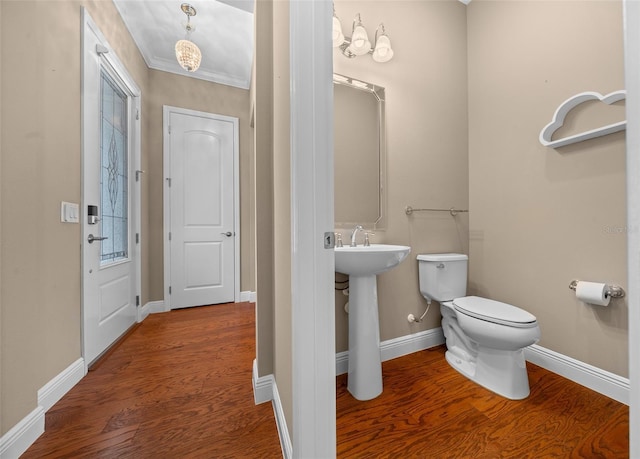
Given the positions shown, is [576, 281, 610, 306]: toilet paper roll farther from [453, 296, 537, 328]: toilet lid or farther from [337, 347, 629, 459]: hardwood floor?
[337, 347, 629, 459]: hardwood floor

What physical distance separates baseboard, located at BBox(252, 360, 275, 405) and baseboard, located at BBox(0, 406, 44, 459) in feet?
3.08

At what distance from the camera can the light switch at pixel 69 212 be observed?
1.44 meters

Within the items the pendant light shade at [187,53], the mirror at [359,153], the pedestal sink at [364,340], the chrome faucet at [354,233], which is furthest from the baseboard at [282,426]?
the pendant light shade at [187,53]

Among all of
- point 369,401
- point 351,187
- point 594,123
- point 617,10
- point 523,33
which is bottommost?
point 369,401

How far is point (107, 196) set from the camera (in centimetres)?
205

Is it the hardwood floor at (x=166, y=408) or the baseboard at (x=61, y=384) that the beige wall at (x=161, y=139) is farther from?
the baseboard at (x=61, y=384)

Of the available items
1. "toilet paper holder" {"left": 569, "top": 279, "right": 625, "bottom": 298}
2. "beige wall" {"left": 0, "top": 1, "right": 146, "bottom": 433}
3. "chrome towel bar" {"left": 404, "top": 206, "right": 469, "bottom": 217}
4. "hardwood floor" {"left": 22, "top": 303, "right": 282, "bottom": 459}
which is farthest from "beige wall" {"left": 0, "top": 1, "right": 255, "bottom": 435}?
"toilet paper holder" {"left": 569, "top": 279, "right": 625, "bottom": 298}

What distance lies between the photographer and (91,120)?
1.75 metres

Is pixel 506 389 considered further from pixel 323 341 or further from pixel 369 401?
pixel 323 341

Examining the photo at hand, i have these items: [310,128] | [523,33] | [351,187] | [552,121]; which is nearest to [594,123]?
[552,121]

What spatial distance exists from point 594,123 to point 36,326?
3.04m

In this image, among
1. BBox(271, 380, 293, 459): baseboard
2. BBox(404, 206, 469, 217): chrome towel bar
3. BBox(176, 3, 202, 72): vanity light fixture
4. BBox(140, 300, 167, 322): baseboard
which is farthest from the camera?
BBox(140, 300, 167, 322): baseboard

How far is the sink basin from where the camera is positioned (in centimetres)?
127

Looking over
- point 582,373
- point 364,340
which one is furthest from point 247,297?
point 582,373
